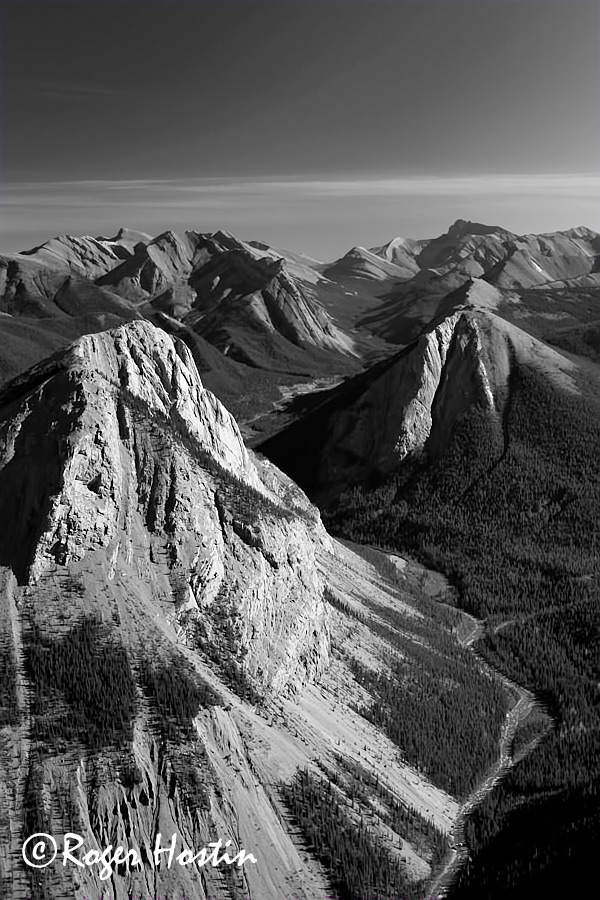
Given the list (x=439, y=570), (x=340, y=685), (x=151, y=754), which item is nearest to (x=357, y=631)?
(x=340, y=685)

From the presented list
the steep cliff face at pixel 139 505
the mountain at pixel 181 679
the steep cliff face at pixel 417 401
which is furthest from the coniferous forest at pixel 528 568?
the steep cliff face at pixel 139 505

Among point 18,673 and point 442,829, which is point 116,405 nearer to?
point 18,673

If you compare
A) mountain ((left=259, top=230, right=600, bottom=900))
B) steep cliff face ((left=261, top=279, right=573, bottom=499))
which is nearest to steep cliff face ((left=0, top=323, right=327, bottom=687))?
mountain ((left=259, top=230, right=600, bottom=900))

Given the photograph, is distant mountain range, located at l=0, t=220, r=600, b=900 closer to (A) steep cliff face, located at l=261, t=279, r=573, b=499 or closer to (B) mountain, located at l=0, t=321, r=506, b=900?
(B) mountain, located at l=0, t=321, r=506, b=900

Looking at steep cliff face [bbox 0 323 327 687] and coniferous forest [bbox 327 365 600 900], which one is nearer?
coniferous forest [bbox 327 365 600 900]

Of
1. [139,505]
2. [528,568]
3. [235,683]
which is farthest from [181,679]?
[528,568]

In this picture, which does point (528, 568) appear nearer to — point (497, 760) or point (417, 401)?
point (417, 401)
